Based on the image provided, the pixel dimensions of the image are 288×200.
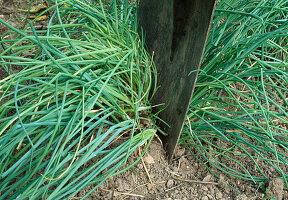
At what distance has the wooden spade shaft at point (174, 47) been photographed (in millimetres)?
1062

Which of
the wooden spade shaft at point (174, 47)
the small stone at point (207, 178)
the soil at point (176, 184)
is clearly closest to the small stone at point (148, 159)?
the soil at point (176, 184)

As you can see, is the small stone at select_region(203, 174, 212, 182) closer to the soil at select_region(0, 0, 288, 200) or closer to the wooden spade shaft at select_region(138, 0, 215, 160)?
the soil at select_region(0, 0, 288, 200)

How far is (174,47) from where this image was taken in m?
1.21

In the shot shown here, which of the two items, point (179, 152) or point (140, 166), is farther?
point (179, 152)

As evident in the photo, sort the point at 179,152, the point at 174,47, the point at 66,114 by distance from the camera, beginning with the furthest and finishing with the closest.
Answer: the point at 179,152
the point at 174,47
the point at 66,114

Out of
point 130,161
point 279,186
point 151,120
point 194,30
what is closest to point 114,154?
point 130,161

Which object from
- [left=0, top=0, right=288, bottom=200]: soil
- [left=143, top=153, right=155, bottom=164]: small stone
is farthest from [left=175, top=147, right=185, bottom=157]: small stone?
[left=143, top=153, right=155, bottom=164]: small stone

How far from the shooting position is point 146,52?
1383mm

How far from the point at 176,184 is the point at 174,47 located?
0.66 metres

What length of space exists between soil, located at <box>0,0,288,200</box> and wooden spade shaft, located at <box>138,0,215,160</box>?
9 cm

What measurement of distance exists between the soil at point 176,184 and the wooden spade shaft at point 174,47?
86 mm

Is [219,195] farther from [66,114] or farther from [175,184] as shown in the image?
[66,114]

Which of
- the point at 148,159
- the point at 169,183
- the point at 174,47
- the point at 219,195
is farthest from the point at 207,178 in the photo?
the point at 174,47

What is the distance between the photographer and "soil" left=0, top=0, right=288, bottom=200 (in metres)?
1.24
